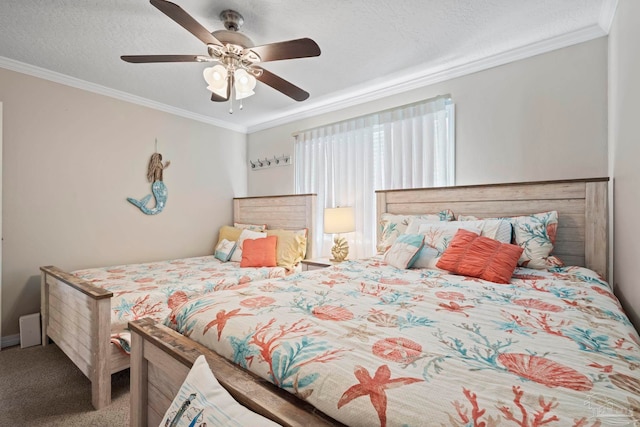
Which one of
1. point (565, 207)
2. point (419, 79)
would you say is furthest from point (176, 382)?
point (419, 79)

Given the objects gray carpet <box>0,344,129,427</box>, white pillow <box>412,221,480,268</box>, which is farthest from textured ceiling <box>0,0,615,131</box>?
gray carpet <box>0,344,129,427</box>

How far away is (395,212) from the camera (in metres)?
2.91

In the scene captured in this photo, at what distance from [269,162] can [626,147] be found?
3.54 metres

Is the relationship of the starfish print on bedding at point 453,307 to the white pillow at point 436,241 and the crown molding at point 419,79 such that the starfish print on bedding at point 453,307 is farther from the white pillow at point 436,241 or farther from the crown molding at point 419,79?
the crown molding at point 419,79

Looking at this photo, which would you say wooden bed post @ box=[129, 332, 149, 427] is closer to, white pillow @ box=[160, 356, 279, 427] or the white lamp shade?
white pillow @ box=[160, 356, 279, 427]

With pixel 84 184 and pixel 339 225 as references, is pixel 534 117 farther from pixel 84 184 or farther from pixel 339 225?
pixel 84 184

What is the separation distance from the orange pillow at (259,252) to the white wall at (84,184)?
1.07 meters

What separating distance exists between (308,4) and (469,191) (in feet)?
6.09

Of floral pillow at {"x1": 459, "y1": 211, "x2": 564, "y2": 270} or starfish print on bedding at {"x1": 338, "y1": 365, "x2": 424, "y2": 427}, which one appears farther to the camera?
floral pillow at {"x1": 459, "y1": 211, "x2": 564, "y2": 270}

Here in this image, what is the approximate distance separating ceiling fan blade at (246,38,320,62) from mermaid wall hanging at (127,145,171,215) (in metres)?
2.25

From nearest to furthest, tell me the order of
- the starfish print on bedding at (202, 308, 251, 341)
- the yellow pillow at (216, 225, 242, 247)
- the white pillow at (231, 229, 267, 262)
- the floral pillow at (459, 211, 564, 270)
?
the starfish print on bedding at (202, 308, 251, 341) < the floral pillow at (459, 211, 564, 270) < the white pillow at (231, 229, 267, 262) < the yellow pillow at (216, 225, 242, 247)

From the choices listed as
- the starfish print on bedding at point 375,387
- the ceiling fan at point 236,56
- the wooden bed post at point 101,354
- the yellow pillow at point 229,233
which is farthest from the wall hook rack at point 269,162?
the starfish print on bedding at point 375,387

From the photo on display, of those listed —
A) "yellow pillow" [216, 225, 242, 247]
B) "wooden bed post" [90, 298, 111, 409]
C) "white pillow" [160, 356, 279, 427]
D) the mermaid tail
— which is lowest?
"wooden bed post" [90, 298, 111, 409]

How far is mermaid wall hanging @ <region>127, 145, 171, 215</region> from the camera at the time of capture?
333 cm
